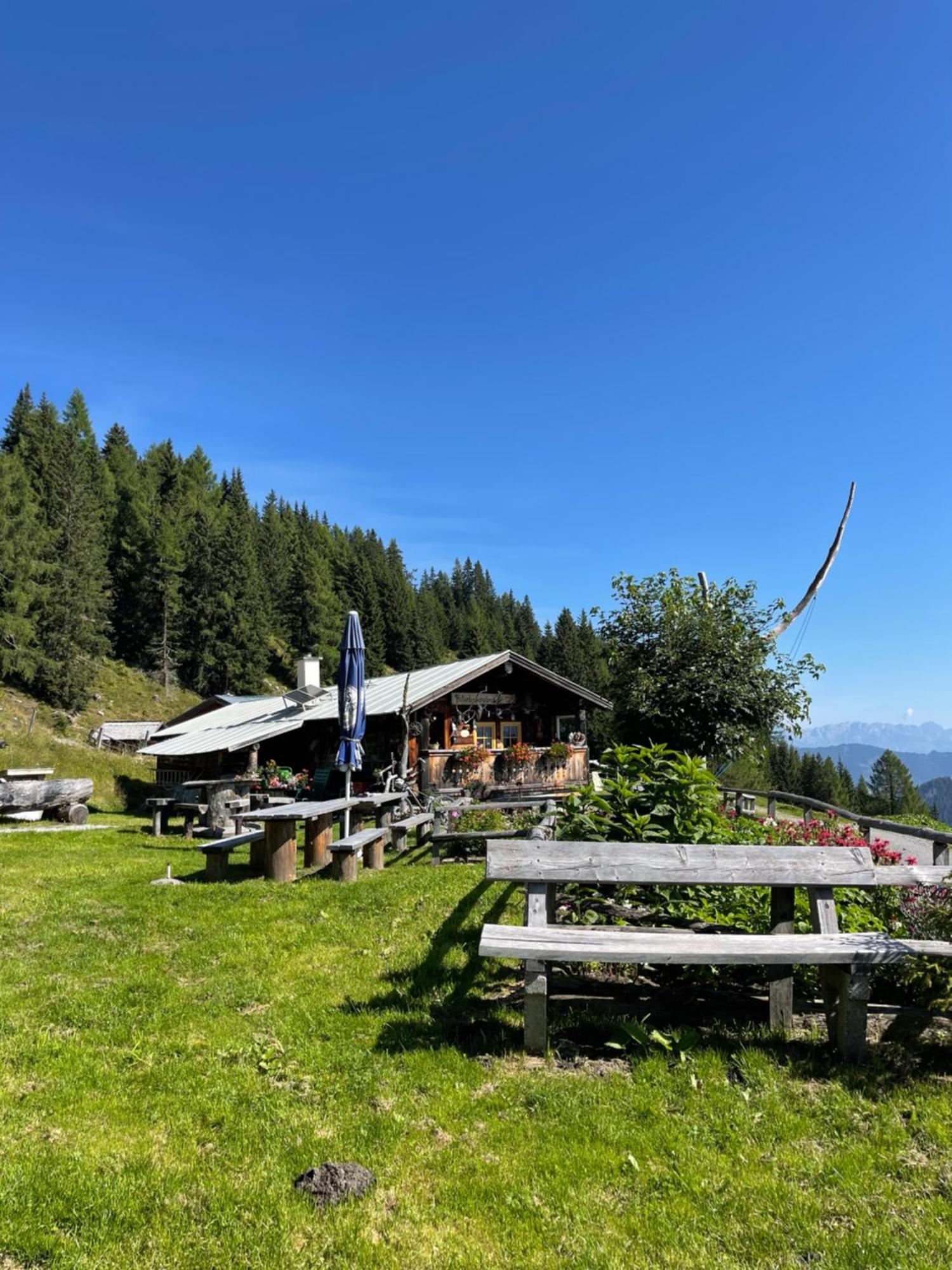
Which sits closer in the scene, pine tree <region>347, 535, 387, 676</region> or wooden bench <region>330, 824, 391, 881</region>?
wooden bench <region>330, 824, 391, 881</region>

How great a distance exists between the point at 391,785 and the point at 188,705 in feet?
141

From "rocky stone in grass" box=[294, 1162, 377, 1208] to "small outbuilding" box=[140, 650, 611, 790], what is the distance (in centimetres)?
1643

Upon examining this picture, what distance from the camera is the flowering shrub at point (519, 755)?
21.6 m

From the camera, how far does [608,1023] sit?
15.1 ft

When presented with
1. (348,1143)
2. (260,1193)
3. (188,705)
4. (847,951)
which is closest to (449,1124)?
(348,1143)

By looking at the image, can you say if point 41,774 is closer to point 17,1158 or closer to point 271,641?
point 17,1158

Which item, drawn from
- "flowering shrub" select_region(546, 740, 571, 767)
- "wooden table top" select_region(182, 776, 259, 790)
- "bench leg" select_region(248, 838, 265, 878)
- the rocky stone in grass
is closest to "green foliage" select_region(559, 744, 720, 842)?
the rocky stone in grass

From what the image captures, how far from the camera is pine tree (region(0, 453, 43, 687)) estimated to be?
4259cm

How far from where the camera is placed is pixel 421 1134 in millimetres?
3447

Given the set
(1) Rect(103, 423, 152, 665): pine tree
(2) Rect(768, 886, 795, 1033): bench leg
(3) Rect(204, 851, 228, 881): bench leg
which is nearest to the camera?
(2) Rect(768, 886, 795, 1033): bench leg

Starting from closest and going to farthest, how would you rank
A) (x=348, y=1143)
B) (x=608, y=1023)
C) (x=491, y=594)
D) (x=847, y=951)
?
1. (x=348, y=1143)
2. (x=847, y=951)
3. (x=608, y=1023)
4. (x=491, y=594)

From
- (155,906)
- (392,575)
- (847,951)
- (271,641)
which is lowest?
(155,906)

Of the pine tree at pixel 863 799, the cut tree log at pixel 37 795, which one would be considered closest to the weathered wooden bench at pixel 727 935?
the cut tree log at pixel 37 795

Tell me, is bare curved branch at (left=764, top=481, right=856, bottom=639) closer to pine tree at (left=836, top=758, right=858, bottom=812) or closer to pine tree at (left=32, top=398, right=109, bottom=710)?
pine tree at (left=32, top=398, right=109, bottom=710)
